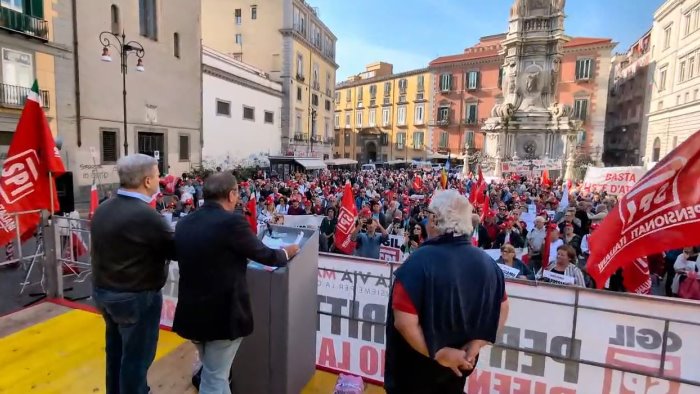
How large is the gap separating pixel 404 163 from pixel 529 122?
26437 mm

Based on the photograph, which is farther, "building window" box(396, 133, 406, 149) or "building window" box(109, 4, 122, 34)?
"building window" box(396, 133, 406, 149)

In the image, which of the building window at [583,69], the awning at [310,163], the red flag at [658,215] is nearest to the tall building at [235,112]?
the awning at [310,163]

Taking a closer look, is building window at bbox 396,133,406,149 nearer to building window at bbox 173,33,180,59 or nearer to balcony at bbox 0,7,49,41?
building window at bbox 173,33,180,59

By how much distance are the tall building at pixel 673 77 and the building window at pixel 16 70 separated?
3832 centimetres

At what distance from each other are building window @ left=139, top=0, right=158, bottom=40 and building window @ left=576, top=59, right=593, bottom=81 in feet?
137

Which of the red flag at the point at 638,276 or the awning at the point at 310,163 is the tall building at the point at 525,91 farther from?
the red flag at the point at 638,276

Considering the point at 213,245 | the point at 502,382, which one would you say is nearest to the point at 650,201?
the point at 502,382

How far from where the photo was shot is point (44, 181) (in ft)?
16.7

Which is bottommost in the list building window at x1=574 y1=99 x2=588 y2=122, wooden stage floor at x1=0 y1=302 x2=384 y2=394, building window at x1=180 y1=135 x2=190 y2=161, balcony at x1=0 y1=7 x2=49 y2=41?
wooden stage floor at x1=0 y1=302 x2=384 y2=394

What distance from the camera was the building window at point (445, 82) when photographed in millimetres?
54000

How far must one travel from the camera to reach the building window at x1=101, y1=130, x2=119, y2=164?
20.8m

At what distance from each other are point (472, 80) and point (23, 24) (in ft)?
150

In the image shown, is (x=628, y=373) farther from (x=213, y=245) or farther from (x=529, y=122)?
(x=529, y=122)

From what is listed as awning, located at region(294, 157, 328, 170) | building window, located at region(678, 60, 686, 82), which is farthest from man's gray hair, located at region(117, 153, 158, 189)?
building window, located at region(678, 60, 686, 82)
